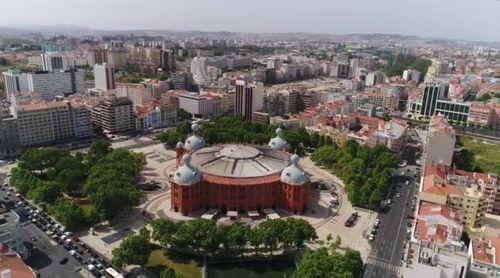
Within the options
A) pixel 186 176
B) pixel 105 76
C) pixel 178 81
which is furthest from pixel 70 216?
pixel 178 81

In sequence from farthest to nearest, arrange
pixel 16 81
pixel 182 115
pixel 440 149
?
pixel 16 81, pixel 182 115, pixel 440 149

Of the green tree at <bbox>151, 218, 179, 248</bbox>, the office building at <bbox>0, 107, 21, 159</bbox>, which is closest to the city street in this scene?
the green tree at <bbox>151, 218, 179, 248</bbox>

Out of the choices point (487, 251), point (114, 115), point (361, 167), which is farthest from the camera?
point (114, 115)

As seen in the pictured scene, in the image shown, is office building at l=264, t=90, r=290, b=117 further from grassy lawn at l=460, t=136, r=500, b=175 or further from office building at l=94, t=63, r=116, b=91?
office building at l=94, t=63, r=116, b=91

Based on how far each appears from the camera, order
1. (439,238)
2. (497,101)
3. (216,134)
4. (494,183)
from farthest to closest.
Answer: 1. (497,101)
2. (216,134)
3. (494,183)
4. (439,238)

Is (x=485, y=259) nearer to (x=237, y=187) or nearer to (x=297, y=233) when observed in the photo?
(x=297, y=233)

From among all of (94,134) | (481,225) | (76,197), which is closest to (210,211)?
(76,197)

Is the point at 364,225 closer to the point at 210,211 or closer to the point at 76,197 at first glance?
the point at 210,211
